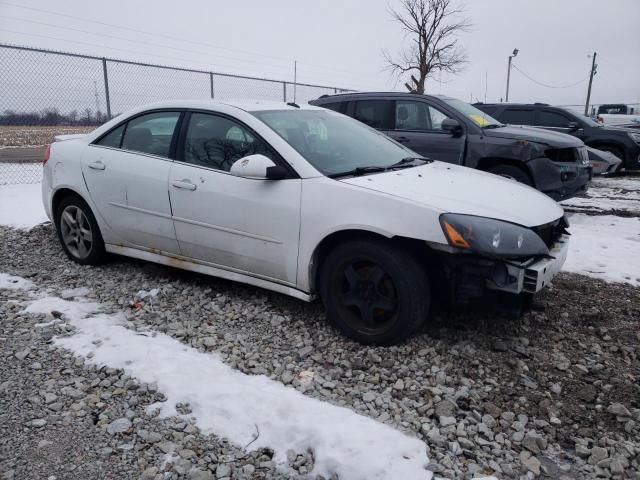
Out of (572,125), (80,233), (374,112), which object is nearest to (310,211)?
(80,233)

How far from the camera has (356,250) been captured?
3121 mm

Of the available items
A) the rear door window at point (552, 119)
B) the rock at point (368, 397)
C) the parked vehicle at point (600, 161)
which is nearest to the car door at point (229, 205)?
the rock at point (368, 397)

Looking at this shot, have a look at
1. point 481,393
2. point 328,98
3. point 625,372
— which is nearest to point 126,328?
point 481,393

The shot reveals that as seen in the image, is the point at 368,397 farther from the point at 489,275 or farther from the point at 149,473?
the point at 149,473

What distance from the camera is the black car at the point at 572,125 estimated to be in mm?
10164

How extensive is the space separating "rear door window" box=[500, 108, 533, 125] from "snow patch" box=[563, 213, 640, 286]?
152 inches

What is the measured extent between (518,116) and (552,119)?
2.34 feet

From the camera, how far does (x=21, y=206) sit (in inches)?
273

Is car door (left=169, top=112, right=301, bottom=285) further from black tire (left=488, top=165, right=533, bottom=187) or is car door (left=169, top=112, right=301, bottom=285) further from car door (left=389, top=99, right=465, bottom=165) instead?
black tire (left=488, top=165, right=533, bottom=187)

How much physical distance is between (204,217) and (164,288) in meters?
0.84

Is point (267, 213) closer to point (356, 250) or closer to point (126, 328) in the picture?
point (356, 250)

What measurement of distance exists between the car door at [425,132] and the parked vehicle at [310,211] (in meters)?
2.76

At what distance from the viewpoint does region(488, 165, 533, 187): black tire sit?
653cm

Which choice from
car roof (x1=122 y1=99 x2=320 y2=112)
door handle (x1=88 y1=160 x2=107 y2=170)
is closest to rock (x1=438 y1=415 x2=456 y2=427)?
car roof (x1=122 y1=99 x2=320 y2=112)
